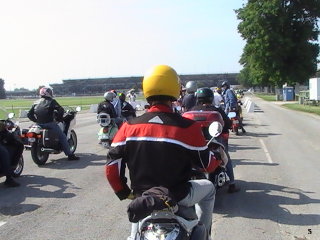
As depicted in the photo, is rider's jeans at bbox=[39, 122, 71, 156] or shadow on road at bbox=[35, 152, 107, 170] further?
rider's jeans at bbox=[39, 122, 71, 156]

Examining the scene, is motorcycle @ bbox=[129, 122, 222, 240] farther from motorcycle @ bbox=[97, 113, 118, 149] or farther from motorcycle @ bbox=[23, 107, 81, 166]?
motorcycle @ bbox=[97, 113, 118, 149]

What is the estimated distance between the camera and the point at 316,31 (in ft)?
202

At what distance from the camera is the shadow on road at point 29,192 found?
6570 millimetres

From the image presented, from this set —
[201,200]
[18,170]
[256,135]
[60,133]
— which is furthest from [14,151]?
[256,135]

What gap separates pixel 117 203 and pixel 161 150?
378 cm

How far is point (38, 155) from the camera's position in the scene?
10.2 m

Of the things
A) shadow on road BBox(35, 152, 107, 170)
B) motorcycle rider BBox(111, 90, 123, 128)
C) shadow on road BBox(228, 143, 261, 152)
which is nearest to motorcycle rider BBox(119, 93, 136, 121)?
motorcycle rider BBox(111, 90, 123, 128)

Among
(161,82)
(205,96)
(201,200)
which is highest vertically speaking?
(161,82)

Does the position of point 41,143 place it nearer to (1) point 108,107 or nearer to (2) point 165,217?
(1) point 108,107

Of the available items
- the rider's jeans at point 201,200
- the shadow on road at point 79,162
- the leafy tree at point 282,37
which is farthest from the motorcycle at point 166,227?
the leafy tree at point 282,37

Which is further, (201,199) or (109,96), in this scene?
(109,96)

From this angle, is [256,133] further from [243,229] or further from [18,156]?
[243,229]

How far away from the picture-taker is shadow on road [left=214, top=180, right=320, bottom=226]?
5980 millimetres

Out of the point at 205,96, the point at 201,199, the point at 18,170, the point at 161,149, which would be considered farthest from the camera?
the point at 18,170
